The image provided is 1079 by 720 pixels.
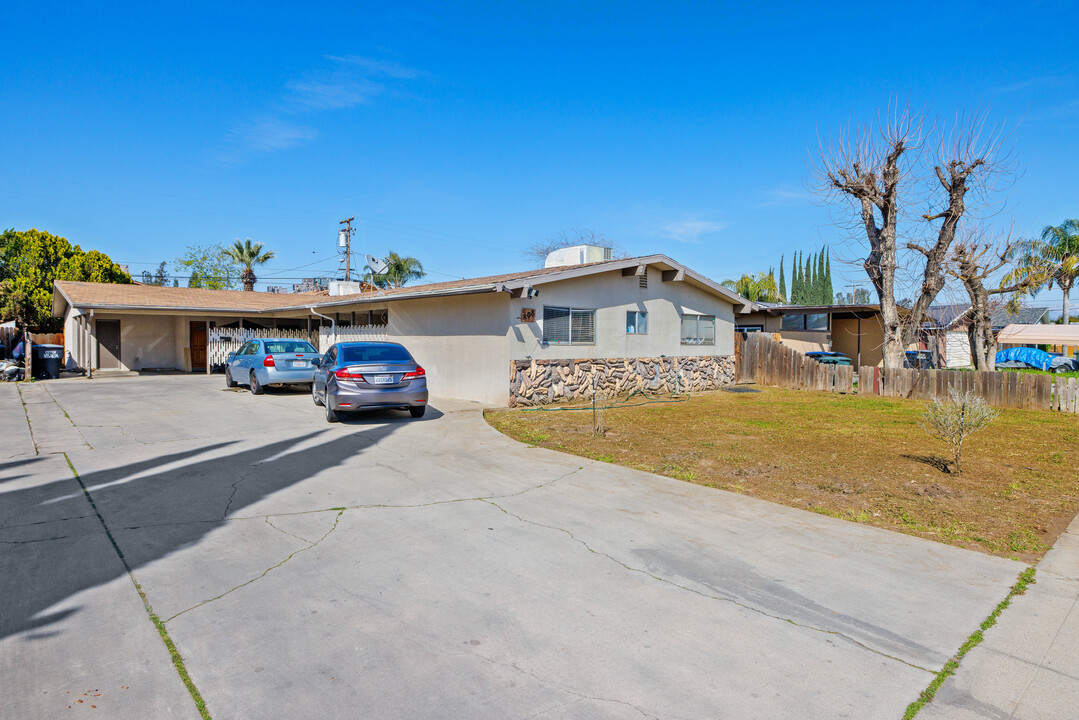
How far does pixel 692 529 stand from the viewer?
5.51 m

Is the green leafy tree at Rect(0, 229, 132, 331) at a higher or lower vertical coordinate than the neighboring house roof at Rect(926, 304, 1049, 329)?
higher

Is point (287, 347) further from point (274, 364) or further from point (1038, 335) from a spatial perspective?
point (1038, 335)

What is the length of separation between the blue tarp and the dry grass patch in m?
20.7

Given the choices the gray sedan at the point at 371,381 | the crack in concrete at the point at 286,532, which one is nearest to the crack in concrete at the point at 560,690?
the crack in concrete at the point at 286,532

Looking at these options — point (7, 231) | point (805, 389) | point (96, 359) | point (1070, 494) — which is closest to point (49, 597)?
point (1070, 494)

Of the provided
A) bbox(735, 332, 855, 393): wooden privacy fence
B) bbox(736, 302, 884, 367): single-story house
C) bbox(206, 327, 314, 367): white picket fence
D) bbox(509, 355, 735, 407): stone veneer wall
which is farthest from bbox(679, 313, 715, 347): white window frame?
bbox(206, 327, 314, 367): white picket fence

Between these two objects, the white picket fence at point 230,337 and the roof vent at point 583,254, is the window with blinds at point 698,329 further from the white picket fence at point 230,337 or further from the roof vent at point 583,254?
the white picket fence at point 230,337

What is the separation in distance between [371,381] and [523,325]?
14.4 ft

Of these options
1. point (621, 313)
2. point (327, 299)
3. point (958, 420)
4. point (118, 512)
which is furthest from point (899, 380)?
point (327, 299)

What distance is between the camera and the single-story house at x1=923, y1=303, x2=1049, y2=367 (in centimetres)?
2389

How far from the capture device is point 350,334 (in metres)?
20.0

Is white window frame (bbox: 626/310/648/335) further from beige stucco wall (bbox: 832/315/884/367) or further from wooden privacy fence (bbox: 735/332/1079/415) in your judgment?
beige stucco wall (bbox: 832/315/884/367)

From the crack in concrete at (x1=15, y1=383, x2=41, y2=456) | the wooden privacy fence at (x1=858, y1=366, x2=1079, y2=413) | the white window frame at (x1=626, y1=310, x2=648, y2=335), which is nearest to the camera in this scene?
the crack in concrete at (x1=15, y1=383, x2=41, y2=456)

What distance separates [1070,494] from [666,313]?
466 inches
